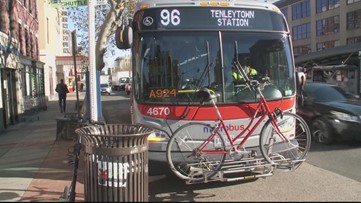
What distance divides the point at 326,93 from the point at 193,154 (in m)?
6.67

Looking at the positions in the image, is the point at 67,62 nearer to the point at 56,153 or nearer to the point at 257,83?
the point at 56,153

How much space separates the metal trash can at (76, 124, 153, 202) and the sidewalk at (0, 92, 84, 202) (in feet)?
4.93

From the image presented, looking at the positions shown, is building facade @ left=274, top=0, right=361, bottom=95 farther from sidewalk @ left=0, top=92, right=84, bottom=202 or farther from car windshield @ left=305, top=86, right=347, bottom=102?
sidewalk @ left=0, top=92, right=84, bottom=202

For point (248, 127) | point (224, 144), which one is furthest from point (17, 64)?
point (224, 144)

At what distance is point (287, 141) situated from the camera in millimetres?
6438

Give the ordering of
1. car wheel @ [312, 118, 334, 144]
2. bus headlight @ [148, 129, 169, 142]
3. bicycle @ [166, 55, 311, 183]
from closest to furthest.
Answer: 1. bicycle @ [166, 55, 311, 183]
2. bus headlight @ [148, 129, 169, 142]
3. car wheel @ [312, 118, 334, 144]

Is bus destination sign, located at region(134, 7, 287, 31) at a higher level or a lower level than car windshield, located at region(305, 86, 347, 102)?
higher

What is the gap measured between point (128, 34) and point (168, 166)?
1.99 metres

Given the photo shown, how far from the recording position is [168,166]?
5.96 metres

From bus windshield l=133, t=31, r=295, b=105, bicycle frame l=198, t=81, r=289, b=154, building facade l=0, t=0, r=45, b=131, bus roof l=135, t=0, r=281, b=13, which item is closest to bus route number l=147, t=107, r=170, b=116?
bus windshield l=133, t=31, r=295, b=105

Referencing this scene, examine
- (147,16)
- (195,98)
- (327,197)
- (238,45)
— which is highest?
(147,16)

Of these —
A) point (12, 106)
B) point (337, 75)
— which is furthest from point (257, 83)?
point (337, 75)

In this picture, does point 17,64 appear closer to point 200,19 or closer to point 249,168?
point 200,19

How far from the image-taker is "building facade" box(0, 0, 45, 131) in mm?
15693
